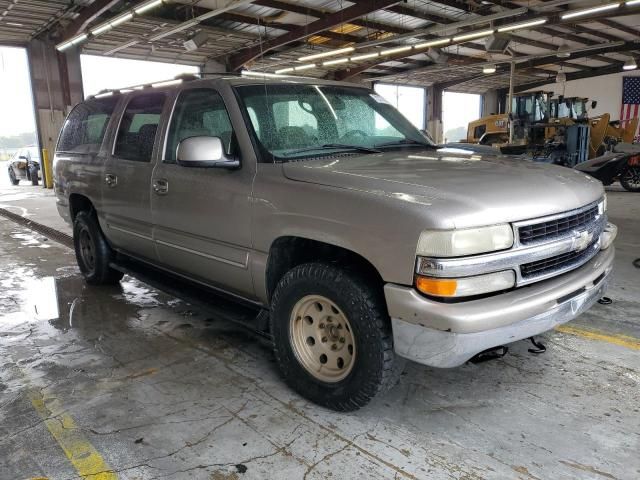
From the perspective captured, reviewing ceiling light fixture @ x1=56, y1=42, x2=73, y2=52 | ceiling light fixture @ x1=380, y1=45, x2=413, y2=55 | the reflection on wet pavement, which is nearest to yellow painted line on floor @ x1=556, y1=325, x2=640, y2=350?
the reflection on wet pavement

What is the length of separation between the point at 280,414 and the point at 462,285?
126 cm

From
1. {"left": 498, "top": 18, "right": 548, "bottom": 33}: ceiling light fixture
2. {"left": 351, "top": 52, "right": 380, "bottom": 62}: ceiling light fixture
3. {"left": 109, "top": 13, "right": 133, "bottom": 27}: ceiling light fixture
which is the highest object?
{"left": 109, "top": 13, "right": 133, "bottom": 27}: ceiling light fixture

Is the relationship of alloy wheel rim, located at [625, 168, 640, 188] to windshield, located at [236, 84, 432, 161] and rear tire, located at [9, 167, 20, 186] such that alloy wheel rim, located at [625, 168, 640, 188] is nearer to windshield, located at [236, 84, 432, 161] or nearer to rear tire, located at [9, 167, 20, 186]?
windshield, located at [236, 84, 432, 161]

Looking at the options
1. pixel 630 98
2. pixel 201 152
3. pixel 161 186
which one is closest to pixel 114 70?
→ pixel 161 186

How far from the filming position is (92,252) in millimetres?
4938

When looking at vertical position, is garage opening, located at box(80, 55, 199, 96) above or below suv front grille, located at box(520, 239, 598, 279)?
above

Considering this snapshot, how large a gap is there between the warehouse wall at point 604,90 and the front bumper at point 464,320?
29.1m

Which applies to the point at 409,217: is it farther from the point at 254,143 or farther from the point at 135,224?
the point at 135,224

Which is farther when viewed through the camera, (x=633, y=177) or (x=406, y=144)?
(x=633, y=177)

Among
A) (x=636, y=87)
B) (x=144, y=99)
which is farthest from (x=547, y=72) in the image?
(x=144, y=99)

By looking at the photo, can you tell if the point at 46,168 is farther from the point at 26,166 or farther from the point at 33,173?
the point at 26,166

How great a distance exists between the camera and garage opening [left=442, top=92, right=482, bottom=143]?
3023cm

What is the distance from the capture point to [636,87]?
85.7 feet

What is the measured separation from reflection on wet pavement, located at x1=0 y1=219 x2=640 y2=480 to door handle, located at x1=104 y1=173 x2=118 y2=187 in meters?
1.25
